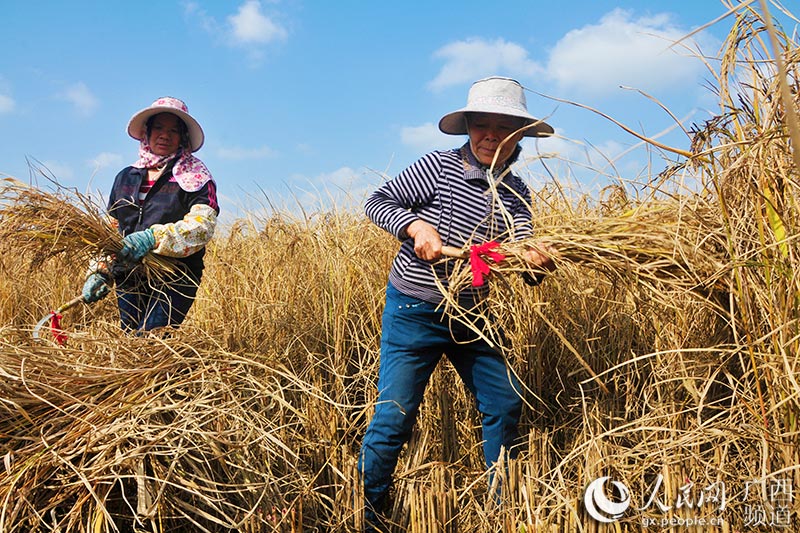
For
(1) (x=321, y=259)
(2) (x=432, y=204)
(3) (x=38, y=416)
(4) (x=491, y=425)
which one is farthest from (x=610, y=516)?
(1) (x=321, y=259)

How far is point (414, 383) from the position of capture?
219cm

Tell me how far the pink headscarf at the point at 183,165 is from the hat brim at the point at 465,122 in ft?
3.52

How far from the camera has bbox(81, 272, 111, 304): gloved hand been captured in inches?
108

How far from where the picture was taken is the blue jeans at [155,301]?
2738 mm

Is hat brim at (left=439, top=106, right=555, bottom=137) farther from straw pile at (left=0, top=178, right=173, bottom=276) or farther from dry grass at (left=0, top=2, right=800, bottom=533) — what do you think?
straw pile at (left=0, top=178, right=173, bottom=276)

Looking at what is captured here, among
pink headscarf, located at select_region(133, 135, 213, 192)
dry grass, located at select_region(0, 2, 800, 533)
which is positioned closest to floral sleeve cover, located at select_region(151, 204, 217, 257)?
pink headscarf, located at select_region(133, 135, 213, 192)

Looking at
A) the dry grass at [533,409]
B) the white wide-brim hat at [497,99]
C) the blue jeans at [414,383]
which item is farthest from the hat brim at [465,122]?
the blue jeans at [414,383]

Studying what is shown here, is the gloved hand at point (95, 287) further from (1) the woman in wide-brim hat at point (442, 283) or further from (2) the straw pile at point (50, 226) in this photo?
(1) the woman in wide-brim hat at point (442, 283)

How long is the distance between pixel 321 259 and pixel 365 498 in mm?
1431

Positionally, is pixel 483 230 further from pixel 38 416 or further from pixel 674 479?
pixel 38 416

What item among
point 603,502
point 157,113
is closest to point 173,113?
point 157,113

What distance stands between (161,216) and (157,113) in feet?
1.63

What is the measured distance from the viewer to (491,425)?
231 cm

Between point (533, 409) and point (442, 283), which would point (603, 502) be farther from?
point (442, 283)
